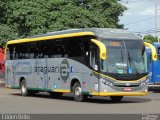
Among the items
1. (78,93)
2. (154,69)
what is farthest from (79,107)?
(154,69)

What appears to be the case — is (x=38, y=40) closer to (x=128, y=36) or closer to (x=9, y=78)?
(x=9, y=78)

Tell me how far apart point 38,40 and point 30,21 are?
635 inches

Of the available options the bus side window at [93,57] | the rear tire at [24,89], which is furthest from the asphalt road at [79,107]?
the rear tire at [24,89]

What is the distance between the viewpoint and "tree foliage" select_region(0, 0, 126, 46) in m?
44.0

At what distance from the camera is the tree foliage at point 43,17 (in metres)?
44.0

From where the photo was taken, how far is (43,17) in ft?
146

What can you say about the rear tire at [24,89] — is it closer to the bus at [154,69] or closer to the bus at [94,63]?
the bus at [94,63]

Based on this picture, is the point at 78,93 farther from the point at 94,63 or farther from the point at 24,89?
the point at 24,89

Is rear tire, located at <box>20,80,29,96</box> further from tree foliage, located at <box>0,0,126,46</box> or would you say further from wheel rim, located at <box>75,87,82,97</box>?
tree foliage, located at <box>0,0,126,46</box>

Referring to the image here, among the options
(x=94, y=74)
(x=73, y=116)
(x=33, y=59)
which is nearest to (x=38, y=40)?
(x=33, y=59)

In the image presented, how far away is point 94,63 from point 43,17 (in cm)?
2211

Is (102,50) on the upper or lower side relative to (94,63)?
upper

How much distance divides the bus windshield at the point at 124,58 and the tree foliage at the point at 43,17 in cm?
2053

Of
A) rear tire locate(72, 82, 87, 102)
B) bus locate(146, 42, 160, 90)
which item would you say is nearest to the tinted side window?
rear tire locate(72, 82, 87, 102)
